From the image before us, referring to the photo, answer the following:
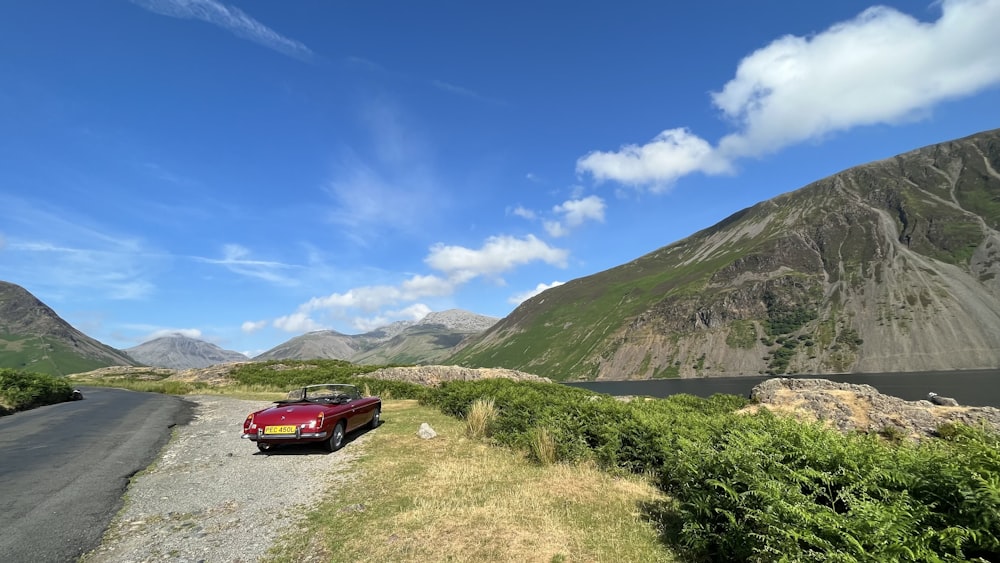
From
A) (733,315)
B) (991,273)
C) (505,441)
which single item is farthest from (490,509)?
(991,273)

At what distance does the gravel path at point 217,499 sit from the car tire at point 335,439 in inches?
11.1

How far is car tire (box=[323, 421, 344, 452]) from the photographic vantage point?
41.4 ft

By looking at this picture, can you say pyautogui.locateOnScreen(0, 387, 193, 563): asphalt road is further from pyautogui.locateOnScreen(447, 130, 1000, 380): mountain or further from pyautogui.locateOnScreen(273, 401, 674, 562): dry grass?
pyautogui.locateOnScreen(447, 130, 1000, 380): mountain

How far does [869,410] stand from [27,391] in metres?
40.1

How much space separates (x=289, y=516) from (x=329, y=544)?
1.71 metres

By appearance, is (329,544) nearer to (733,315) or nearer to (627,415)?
(627,415)

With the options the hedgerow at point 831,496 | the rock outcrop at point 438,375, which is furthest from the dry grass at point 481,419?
the rock outcrop at point 438,375

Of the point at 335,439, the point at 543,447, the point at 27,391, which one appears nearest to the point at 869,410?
the point at 543,447

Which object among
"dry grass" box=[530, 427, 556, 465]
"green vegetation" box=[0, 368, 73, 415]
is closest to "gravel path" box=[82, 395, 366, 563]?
"dry grass" box=[530, 427, 556, 465]

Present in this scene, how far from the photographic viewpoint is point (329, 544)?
6355 millimetres

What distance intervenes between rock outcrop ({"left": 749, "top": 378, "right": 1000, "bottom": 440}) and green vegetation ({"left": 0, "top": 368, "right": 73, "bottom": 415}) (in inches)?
1328

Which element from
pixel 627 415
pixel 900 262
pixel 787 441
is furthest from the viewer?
pixel 900 262

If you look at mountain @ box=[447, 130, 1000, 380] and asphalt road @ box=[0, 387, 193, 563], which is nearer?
asphalt road @ box=[0, 387, 193, 563]

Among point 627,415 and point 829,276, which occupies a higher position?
point 829,276
